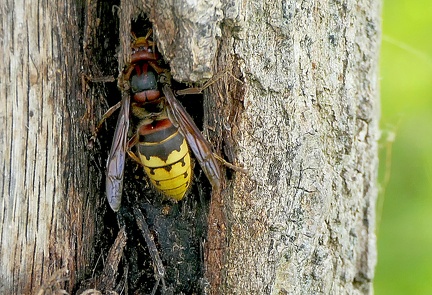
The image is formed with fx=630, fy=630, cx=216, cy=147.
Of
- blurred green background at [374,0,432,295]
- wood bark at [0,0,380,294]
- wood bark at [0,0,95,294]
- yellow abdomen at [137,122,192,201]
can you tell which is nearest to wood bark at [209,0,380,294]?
wood bark at [0,0,380,294]

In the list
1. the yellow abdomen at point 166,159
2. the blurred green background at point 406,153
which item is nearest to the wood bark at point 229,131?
the yellow abdomen at point 166,159

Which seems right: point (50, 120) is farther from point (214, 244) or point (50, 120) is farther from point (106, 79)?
point (214, 244)

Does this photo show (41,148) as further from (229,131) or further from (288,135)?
(288,135)

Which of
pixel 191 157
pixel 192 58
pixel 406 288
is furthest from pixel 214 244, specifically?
pixel 406 288

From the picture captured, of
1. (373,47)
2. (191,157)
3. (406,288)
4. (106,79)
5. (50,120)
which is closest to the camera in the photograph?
(50,120)

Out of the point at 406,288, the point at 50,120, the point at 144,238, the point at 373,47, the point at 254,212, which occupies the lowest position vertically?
the point at 406,288

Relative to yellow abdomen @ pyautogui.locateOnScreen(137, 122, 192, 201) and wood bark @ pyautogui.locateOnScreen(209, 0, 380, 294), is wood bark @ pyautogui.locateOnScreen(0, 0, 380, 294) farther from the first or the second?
yellow abdomen @ pyautogui.locateOnScreen(137, 122, 192, 201)

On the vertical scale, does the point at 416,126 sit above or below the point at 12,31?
below
